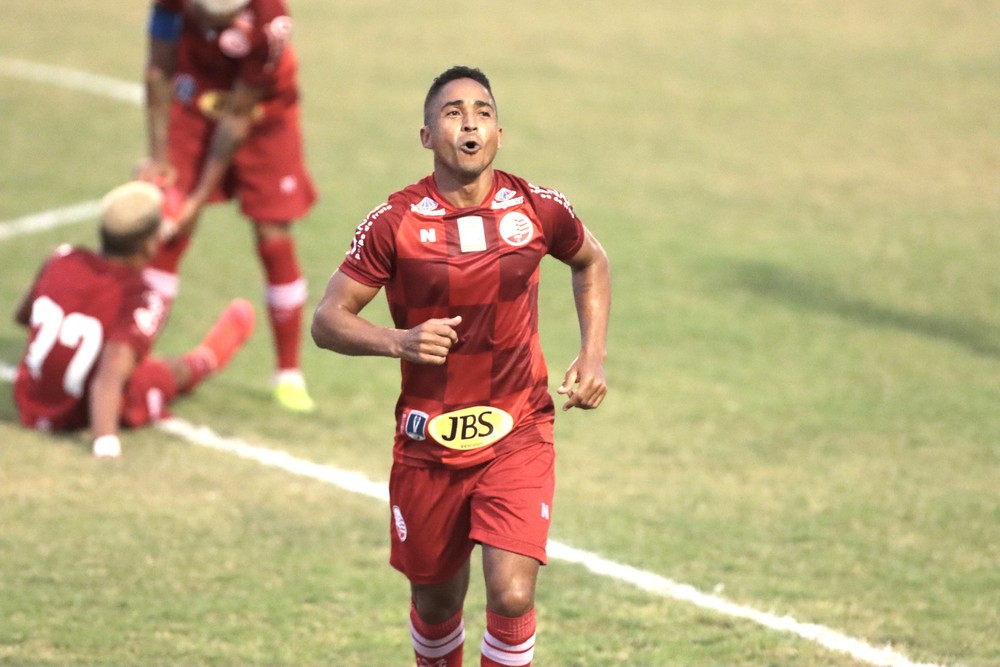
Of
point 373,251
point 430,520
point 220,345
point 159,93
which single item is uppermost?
point 373,251

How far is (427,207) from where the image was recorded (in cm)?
479

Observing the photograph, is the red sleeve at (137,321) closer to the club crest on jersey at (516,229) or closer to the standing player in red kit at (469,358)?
the standing player in red kit at (469,358)

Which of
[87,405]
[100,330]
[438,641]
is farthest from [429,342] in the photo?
[87,405]

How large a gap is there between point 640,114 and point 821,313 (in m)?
5.37

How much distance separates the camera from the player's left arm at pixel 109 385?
7.64 meters

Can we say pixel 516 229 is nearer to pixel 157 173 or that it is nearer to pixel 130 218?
pixel 130 218

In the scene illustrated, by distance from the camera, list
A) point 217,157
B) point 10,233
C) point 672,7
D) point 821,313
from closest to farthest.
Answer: point 217,157
point 821,313
point 10,233
point 672,7

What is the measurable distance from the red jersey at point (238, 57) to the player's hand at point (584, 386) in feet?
12.6

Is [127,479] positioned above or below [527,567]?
below

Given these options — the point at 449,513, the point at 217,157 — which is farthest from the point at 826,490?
the point at 217,157

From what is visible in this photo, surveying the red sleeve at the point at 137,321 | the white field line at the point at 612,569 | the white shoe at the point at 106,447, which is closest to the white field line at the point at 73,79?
the white field line at the point at 612,569

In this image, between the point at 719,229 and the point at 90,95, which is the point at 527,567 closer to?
A: the point at 719,229

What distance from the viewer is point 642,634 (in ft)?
19.0

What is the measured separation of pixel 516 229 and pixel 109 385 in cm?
347
